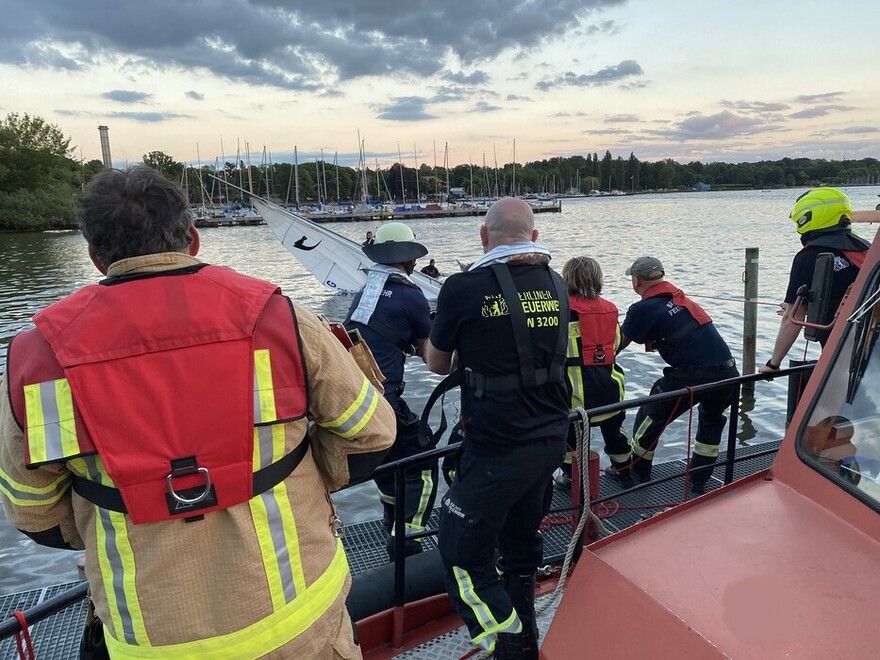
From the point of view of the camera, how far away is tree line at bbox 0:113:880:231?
6788 centimetres

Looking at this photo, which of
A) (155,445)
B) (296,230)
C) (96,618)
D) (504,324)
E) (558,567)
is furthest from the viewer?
(296,230)

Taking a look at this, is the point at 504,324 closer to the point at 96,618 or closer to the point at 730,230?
the point at 96,618

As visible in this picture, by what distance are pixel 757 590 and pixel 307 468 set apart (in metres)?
1.27

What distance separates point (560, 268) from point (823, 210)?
73.1 feet

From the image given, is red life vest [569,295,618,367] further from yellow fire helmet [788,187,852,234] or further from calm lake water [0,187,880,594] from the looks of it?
calm lake water [0,187,880,594]

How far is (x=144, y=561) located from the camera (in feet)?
5.06

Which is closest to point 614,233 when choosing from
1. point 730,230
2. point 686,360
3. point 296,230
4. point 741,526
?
point 730,230

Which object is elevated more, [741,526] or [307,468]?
[307,468]

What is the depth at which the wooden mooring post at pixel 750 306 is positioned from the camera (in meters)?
9.77

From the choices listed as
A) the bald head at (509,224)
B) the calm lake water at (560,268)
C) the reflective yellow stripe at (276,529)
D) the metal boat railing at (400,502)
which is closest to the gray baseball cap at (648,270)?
the metal boat railing at (400,502)

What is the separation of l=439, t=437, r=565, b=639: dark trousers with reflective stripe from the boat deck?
1.26 ft

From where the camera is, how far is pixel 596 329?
16.0 ft

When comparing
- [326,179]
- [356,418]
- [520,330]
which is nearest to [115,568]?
[356,418]

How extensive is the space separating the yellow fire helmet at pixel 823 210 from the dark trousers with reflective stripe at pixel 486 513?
3.09 meters
